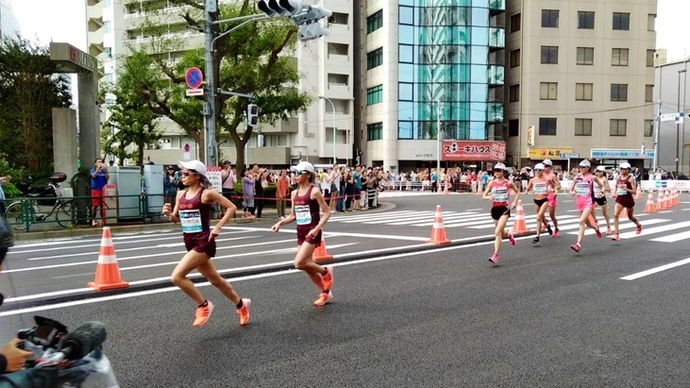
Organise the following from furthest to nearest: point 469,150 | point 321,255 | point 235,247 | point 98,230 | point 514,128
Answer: point 514,128 < point 469,150 < point 98,230 < point 235,247 < point 321,255

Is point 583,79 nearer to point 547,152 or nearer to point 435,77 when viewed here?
point 547,152

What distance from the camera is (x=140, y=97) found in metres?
25.8

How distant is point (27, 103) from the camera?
23.6 metres

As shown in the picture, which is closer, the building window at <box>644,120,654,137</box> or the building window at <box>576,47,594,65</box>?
the building window at <box>576,47,594,65</box>

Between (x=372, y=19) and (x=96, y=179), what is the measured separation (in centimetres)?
4649

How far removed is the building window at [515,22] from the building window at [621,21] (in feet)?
29.8

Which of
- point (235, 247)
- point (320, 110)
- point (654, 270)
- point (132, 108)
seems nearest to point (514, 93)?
point (320, 110)

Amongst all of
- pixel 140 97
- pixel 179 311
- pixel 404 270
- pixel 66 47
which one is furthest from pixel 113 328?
pixel 140 97

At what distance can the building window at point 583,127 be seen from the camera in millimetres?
54375

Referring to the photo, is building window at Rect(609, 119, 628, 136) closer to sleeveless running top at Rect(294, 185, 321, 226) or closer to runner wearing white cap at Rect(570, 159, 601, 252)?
runner wearing white cap at Rect(570, 159, 601, 252)

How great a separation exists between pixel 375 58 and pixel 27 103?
39.4 m

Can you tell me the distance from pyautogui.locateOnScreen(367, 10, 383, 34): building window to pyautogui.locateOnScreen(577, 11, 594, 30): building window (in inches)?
752

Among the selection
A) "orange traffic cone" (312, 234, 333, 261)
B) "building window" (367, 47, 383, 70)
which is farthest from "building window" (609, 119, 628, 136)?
"orange traffic cone" (312, 234, 333, 261)

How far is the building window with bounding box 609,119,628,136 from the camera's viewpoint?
2165 inches
